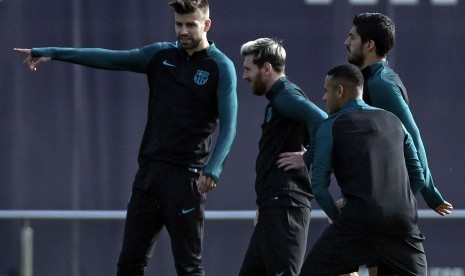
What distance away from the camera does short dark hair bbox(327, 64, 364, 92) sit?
5.37 meters

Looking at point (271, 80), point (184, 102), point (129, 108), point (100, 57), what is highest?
point (100, 57)

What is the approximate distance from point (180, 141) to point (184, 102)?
0.20m

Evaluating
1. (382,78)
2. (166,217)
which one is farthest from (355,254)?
(166,217)

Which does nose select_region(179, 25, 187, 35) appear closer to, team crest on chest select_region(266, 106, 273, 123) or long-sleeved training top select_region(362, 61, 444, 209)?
team crest on chest select_region(266, 106, 273, 123)

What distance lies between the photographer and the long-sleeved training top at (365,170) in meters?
5.15

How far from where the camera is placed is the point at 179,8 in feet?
19.8

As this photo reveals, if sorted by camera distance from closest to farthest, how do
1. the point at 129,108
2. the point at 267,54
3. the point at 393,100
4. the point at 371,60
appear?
the point at 393,100
the point at 371,60
the point at 267,54
the point at 129,108

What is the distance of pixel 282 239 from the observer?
5.87 m

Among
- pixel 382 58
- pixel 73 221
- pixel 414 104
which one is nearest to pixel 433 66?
pixel 414 104

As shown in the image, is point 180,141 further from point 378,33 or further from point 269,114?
point 378,33

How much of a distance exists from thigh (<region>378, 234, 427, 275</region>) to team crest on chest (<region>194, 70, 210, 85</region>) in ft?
4.54

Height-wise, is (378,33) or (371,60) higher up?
(378,33)

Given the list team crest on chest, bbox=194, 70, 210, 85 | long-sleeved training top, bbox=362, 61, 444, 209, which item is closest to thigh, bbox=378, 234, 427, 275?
long-sleeved training top, bbox=362, 61, 444, 209

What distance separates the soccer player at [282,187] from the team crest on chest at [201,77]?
1.05ft
